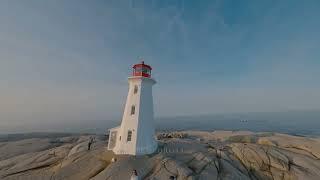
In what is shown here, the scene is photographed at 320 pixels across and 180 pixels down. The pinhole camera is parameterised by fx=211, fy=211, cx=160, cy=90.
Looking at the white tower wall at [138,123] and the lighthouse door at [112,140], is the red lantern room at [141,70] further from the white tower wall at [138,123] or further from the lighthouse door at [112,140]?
the lighthouse door at [112,140]

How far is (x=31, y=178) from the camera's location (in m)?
17.3

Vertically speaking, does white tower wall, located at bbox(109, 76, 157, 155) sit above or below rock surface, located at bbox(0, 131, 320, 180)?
above

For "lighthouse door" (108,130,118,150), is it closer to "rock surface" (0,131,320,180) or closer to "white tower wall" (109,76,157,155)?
"white tower wall" (109,76,157,155)

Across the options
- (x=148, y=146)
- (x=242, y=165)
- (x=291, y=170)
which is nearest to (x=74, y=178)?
(x=148, y=146)

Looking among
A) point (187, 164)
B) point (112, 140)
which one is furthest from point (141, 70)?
point (187, 164)

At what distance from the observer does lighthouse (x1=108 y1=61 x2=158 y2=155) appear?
2016 cm

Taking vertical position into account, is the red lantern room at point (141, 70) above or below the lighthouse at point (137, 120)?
above

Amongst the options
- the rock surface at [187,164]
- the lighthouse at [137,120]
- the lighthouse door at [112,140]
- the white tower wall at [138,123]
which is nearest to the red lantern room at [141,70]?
the lighthouse at [137,120]

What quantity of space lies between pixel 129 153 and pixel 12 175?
1006 cm

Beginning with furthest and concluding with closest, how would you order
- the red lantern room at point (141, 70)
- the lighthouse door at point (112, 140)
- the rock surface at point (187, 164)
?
the lighthouse door at point (112, 140), the red lantern room at point (141, 70), the rock surface at point (187, 164)

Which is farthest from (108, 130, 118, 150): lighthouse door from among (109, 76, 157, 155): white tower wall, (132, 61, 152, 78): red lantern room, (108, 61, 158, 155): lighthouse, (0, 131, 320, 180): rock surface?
(132, 61, 152, 78): red lantern room

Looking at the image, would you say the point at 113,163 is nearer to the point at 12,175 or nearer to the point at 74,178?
the point at 74,178

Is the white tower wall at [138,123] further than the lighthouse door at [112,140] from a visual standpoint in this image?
No

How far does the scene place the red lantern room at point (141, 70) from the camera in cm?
2150
